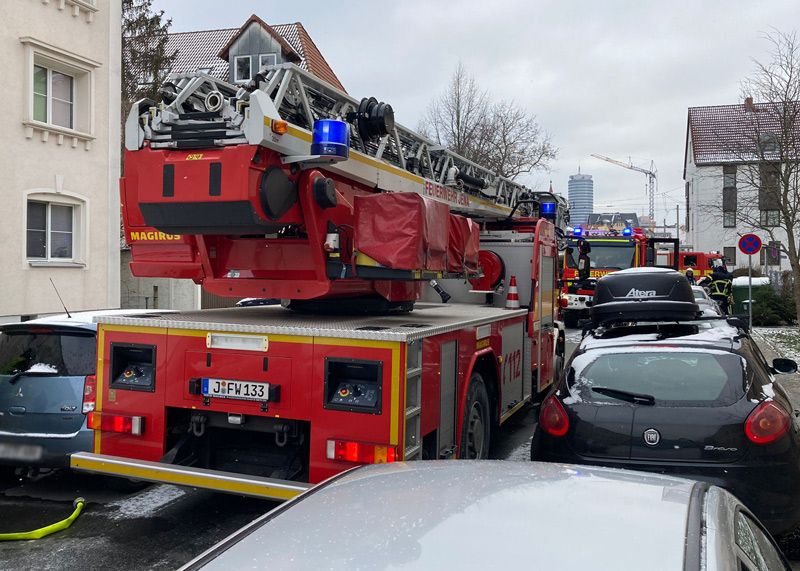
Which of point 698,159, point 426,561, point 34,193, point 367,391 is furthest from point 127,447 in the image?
point 698,159

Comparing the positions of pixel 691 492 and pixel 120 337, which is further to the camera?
pixel 120 337

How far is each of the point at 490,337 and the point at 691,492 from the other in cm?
459

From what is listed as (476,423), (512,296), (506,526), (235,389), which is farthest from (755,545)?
(512,296)

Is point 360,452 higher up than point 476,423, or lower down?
higher up

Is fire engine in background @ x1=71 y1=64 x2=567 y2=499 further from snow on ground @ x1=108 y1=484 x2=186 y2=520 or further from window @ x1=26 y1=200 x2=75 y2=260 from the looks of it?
window @ x1=26 y1=200 x2=75 y2=260

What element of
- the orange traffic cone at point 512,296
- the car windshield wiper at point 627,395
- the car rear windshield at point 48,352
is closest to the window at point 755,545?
the car windshield wiper at point 627,395

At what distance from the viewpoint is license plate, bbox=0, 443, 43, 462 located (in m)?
5.72

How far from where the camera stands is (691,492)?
2178 millimetres

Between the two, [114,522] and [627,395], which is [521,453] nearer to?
[627,395]

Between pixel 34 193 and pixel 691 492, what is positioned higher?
pixel 34 193

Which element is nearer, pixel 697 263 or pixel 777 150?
pixel 777 150

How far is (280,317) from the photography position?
6.45m

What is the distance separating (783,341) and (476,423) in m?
13.0

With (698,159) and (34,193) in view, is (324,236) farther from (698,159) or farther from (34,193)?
(698,159)
